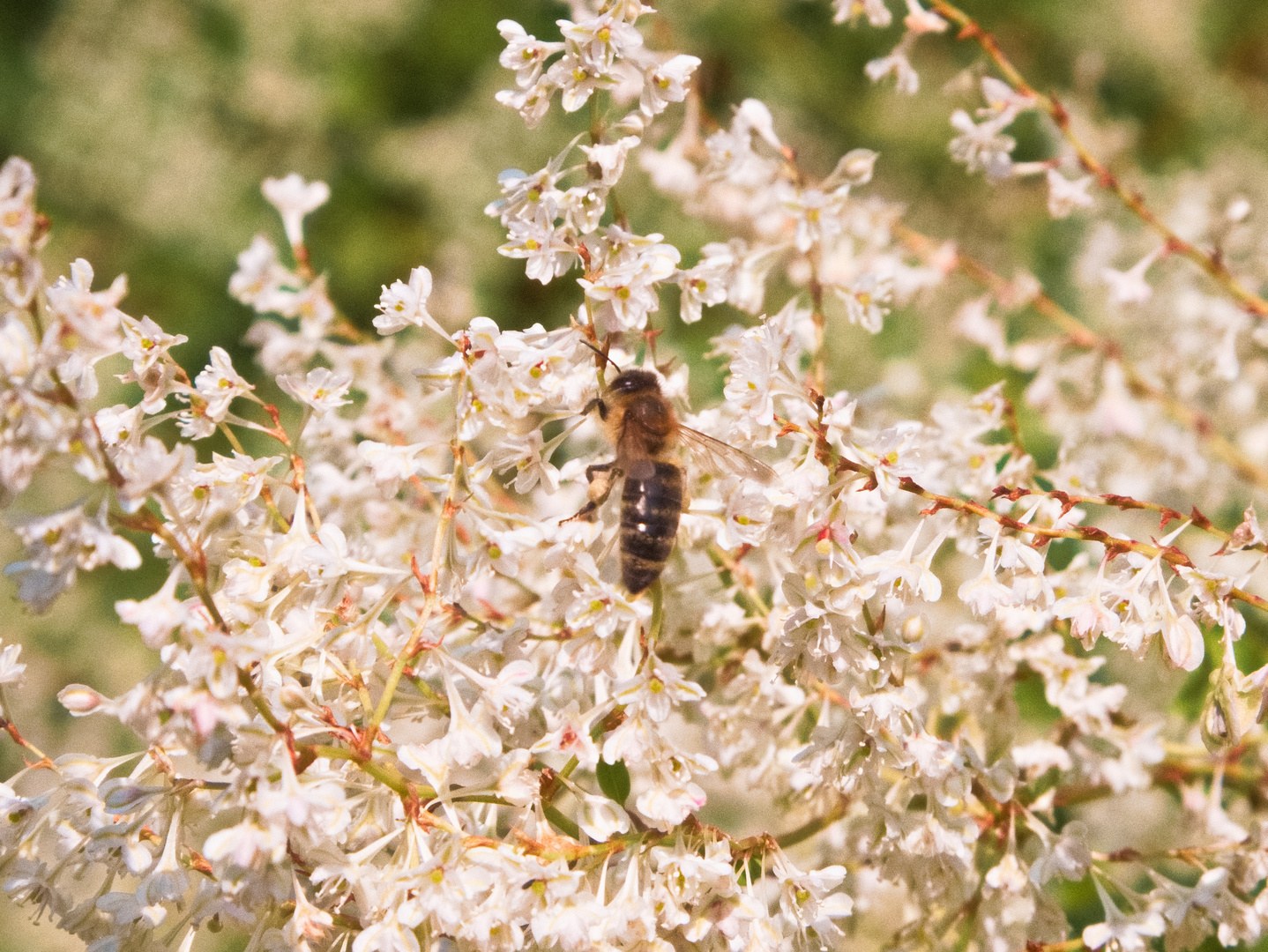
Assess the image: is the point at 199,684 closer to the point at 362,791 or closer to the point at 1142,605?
the point at 362,791

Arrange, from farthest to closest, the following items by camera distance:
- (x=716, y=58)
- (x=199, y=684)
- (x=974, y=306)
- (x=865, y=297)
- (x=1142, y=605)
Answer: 1. (x=716, y=58)
2. (x=974, y=306)
3. (x=865, y=297)
4. (x=1142, y=605)
5. (x=199, y=684)

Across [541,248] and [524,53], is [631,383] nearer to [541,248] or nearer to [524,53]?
[541,248]

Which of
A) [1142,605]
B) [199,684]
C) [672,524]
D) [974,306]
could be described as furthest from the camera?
[974,306]

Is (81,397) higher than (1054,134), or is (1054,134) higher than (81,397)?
(81,397)

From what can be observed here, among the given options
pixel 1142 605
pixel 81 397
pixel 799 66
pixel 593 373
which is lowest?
pixel 799 66

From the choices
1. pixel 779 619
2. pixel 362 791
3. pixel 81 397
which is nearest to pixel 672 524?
pixel 779 619

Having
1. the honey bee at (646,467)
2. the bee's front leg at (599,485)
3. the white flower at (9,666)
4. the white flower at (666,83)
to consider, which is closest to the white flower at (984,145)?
the white flower at (666,83)

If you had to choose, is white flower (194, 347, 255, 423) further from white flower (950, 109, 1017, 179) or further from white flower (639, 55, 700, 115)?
white flower (950, 109, 1017, 179)
